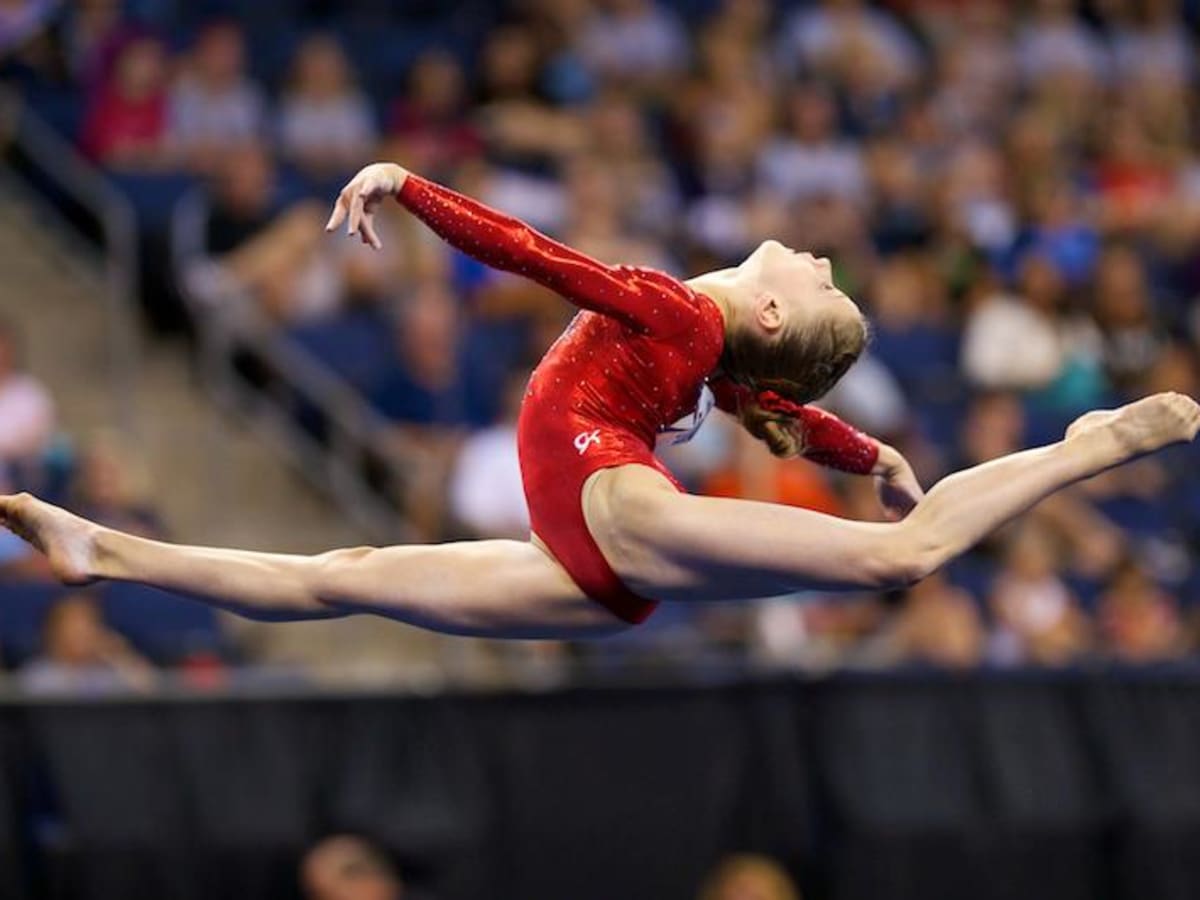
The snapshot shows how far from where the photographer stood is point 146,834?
5859 mm

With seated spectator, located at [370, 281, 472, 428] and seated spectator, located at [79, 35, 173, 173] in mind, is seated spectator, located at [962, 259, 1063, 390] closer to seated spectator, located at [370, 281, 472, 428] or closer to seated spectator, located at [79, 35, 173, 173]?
seated spectator, located at [370, 281, 472, 428]

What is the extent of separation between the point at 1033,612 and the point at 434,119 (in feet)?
10.1

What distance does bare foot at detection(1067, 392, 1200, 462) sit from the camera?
156 inches

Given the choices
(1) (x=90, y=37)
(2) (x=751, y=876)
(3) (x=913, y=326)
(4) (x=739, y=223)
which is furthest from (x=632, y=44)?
(2) (x=751, y=876)

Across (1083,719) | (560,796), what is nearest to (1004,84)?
(1083,719)

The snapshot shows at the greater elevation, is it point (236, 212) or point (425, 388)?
point (236, 212)

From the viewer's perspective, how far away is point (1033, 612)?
7.68 m

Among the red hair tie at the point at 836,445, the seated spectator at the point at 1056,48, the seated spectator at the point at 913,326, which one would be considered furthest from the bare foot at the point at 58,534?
the seated spectator at the point at 1056,48

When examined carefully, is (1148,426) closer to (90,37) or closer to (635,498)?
(635,498)

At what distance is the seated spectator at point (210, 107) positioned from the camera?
27.5ft

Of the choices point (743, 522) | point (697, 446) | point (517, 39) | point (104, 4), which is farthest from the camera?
point (517, 39)

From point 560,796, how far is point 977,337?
135 inches

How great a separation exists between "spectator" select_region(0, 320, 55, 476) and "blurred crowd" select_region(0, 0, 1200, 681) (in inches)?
0.4

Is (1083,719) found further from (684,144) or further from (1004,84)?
(1004,84)
